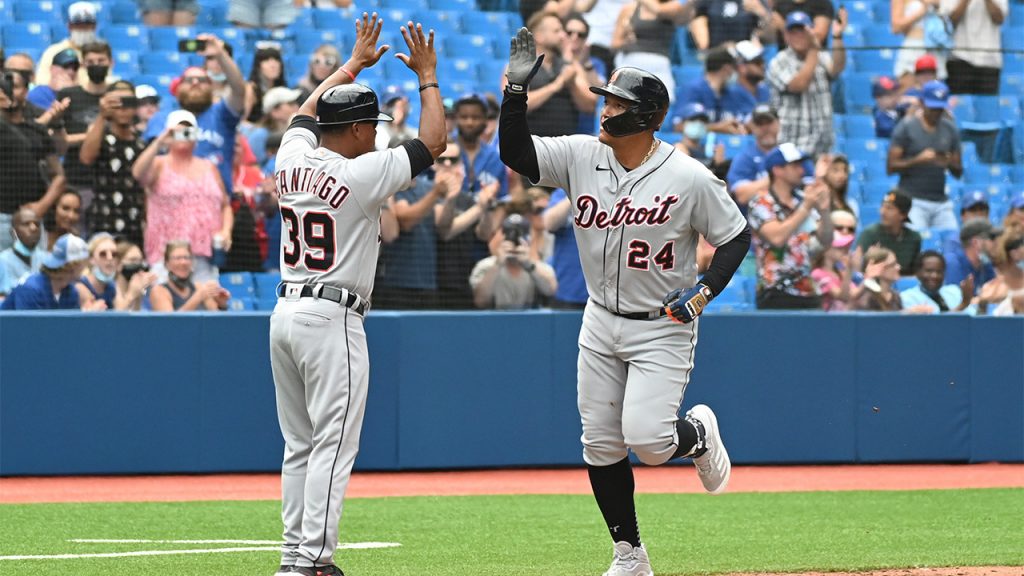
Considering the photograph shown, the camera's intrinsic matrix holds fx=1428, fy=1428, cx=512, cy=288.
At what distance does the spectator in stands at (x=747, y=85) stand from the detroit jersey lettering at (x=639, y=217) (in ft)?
21.9

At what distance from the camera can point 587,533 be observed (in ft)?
24.0

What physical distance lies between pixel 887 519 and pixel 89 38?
23.3 feet

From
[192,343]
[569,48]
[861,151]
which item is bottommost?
[192,343]

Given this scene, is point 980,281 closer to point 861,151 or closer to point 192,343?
point 861,151

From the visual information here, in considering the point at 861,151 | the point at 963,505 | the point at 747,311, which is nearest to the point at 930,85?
the point at 861,151

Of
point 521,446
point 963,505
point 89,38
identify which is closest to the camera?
point 963,505

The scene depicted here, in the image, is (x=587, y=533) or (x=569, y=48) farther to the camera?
(x=569, y=48)

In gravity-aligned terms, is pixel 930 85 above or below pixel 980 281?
above

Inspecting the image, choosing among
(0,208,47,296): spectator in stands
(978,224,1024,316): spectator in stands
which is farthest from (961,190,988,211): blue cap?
(0,208,47,296): spectator in stands

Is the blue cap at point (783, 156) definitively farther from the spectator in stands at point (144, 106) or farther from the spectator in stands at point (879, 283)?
the spectator in stands at point (144, 106)

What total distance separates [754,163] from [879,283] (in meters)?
1.35

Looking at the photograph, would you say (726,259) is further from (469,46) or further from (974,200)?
(469,46)

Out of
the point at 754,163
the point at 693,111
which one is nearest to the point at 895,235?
the point at 754,163

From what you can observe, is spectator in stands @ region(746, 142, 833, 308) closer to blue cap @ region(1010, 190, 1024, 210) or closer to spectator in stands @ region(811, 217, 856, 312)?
spectator in stands @ region(811, 217, 856, 312)
